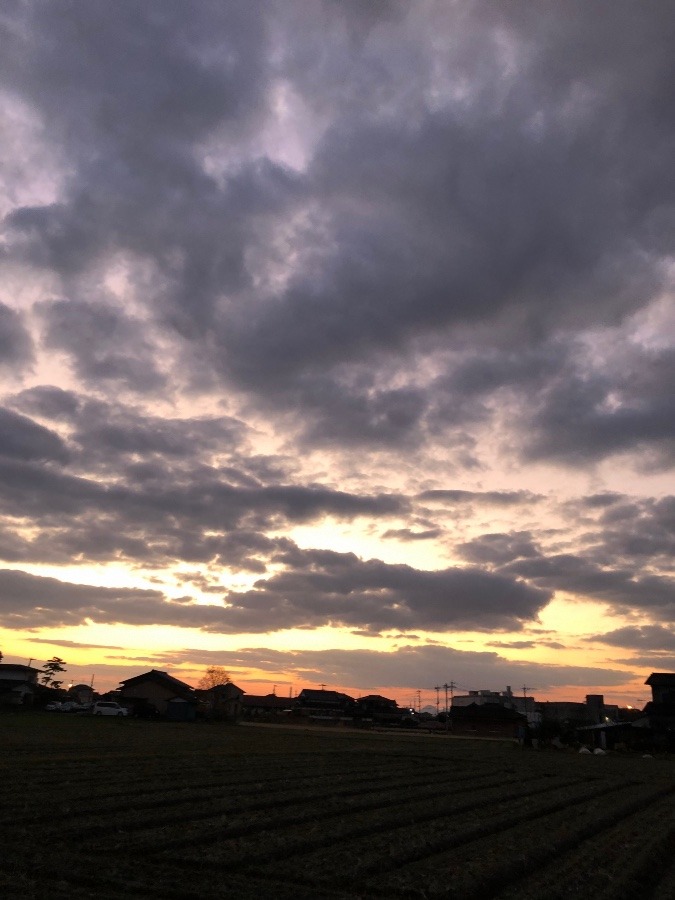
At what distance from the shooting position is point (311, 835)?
14.6m

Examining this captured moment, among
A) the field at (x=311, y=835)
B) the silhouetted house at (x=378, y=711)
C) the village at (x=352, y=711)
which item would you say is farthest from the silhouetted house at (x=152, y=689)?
the field at (x=311, y=835)

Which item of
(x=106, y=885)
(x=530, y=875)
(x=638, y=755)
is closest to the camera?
(x=106, y=885)

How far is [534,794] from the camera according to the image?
79.3 ft

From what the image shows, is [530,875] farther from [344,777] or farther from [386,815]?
[344,777]

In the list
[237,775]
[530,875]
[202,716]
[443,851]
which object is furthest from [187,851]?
[202,716]

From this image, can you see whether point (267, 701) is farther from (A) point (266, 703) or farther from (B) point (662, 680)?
(B) point (662, 680)

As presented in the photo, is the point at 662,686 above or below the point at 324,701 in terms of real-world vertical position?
above

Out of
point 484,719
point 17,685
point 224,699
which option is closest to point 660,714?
point 484,719

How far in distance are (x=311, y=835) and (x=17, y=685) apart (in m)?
106

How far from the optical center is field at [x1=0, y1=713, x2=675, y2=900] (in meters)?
11.0

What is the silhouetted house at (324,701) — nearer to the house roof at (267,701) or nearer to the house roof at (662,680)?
the house roof at (267,701)

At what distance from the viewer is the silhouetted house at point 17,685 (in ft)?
324

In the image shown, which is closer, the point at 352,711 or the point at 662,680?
the point at 662,680

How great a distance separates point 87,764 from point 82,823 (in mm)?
13242
